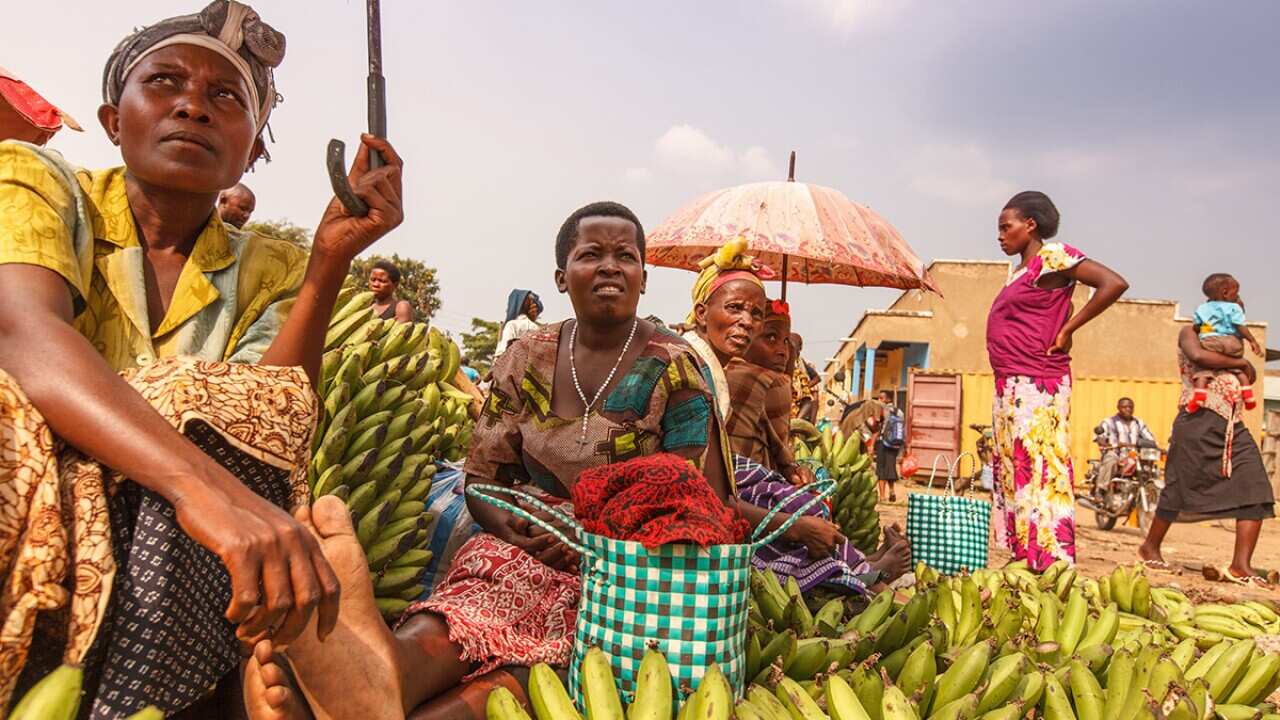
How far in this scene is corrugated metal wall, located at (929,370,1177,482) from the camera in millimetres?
19219

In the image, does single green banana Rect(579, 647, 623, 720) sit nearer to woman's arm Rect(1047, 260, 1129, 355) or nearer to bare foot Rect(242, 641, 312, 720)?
bare foot Rect(242, 641, 312, 720)

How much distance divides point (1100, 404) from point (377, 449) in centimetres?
2051

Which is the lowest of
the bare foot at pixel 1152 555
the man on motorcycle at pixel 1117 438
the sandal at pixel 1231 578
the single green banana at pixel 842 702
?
the sandal at pixel 1231 578

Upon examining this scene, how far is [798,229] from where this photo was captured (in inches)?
219

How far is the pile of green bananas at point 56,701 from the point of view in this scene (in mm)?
1113

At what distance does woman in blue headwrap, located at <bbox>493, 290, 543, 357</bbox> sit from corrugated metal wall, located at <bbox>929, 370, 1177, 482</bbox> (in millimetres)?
13457

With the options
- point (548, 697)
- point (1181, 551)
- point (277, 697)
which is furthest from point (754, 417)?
point (1181, 551)

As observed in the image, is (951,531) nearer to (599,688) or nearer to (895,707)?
(895,707)

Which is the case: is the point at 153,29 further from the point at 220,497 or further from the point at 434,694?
the point at 434,694

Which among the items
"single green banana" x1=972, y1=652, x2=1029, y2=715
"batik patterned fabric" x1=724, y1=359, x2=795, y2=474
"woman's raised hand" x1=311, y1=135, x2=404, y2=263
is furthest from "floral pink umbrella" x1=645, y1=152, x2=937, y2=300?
"woman's raised hand" x1=311, y1=135, x2=404, y2=263

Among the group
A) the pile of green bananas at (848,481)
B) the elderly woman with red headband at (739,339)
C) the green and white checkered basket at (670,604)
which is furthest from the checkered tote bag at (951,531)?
the green and white checkered basket at (670,604)

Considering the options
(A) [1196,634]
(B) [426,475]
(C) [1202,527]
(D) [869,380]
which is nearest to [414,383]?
(B) [426,475]

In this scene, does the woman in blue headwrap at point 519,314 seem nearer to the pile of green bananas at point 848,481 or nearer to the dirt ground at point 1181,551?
the pile of green bananas at point 848,481

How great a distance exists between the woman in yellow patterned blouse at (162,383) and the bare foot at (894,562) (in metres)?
2.87
